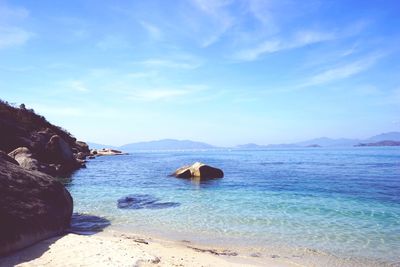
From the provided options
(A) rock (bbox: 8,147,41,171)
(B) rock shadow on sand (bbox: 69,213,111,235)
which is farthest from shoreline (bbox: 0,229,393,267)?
(A) rock (bbox: 8,147,41,171)

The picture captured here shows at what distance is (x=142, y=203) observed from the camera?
66.5ft

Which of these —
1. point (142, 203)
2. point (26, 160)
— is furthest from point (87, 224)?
point (26, 160)

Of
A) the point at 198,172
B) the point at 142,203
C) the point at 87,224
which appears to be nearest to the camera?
the point at 87,224

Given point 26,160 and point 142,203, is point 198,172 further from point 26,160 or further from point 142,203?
point 26,160

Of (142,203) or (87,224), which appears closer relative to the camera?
(87,224)

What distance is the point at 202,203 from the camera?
2000 cm

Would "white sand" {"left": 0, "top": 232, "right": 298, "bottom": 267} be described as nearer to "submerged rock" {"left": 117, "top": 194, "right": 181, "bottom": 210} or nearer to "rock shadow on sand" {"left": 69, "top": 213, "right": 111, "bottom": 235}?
"rock shadow on sand" {"left": 69, "top": 213, "right": 111, "bottom": 235}

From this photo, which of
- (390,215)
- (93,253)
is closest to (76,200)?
(93,253)

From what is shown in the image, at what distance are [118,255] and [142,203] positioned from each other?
1077 cm

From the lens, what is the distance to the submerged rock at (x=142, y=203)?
19081 millimetres

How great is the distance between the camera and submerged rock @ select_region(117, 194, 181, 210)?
19.1m

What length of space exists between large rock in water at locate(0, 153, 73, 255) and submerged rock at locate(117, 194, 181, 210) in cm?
570

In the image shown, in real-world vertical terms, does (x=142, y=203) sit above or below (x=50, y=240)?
below

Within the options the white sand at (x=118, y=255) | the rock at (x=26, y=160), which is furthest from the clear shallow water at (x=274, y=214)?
the rock at (x=26, y=160)
